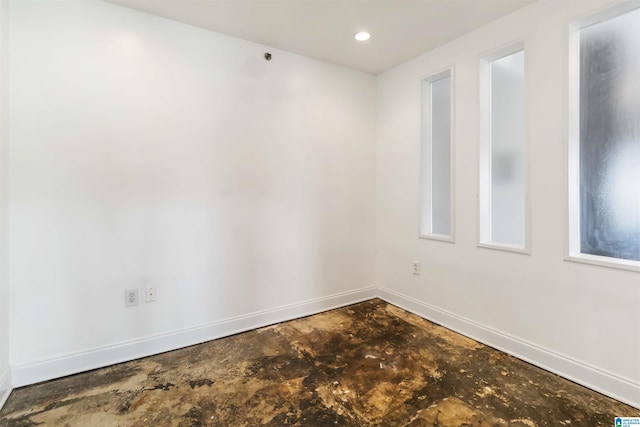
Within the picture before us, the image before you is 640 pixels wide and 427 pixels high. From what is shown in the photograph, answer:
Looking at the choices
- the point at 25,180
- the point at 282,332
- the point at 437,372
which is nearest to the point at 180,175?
the point at 25,180

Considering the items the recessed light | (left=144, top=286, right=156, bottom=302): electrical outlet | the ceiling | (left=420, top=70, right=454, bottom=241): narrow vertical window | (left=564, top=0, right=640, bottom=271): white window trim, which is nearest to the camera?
(left=564, top=0, right=640, bottom=271): white window trim

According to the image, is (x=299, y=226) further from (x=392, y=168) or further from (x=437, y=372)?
(x=437, y=372)

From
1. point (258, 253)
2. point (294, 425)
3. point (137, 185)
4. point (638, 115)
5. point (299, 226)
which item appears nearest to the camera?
point (294, 425)

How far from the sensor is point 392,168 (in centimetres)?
321

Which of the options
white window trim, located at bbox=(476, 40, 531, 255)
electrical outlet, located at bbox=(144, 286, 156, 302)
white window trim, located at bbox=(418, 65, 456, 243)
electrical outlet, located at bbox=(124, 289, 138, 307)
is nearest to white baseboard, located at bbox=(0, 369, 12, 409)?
electrical outlet, located at bbox=(124, 289, 138, 307)

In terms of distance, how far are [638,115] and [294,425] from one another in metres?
2.63

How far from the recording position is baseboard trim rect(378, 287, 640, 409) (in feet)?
5.57

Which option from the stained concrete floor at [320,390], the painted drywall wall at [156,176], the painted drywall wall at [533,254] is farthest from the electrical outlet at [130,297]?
the painted drywall wall at [533,254]

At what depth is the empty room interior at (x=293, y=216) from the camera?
1.75 meters

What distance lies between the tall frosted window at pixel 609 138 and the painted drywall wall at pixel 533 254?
14cm

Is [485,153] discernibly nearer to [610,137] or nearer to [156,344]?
[610,137]

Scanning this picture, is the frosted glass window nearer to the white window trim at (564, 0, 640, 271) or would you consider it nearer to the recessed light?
the white window trim at (564, 0, 640, 271)

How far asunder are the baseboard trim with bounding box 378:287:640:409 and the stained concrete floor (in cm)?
6

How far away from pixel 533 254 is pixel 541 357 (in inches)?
27.7
